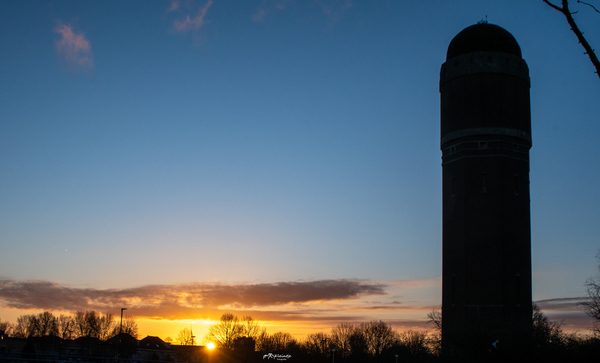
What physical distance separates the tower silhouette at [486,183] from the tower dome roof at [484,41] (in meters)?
0.10

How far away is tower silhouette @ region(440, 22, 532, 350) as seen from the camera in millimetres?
55500

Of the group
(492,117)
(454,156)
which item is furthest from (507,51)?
(454,156)

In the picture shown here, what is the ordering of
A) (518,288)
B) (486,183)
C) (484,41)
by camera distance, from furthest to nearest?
(484,41), (486,183), (518,288)

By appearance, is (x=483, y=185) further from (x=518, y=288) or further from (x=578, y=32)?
(x=578, y=32)

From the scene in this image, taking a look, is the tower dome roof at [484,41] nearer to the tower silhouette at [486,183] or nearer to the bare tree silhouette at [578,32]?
the tower silhouette at [486,183]

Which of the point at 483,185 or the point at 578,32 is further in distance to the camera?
Answer: the point at 483,185

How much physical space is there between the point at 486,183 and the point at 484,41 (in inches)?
575

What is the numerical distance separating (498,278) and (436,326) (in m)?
Result: 8.15

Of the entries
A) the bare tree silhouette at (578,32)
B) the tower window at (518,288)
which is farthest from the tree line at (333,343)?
the bare tree silhouette at (578,32)

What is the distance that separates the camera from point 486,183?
57.7 meters

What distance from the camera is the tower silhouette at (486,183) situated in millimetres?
55500

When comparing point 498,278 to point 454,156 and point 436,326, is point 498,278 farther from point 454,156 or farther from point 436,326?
point 454,156

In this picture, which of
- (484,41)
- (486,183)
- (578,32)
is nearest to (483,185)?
(486,183)

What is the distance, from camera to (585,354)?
40.3 m
